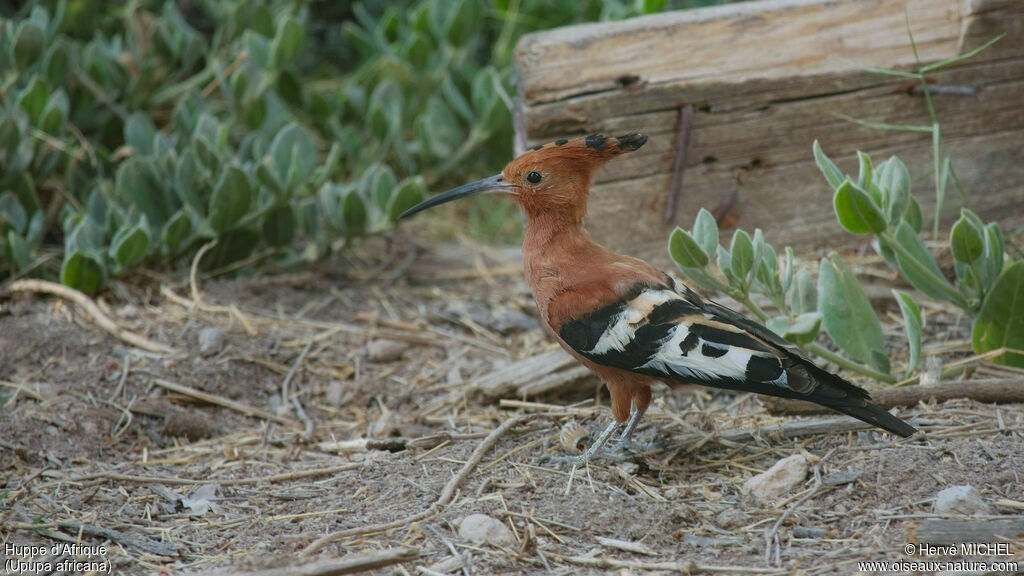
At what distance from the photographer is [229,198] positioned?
422cm

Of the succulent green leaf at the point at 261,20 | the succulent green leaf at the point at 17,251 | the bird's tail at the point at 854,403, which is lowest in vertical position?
the succulent green leaf at the point at 17,251

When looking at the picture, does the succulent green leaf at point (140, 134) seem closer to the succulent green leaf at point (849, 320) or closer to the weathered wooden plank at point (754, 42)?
the weathered wooden plank at point (754, 42)

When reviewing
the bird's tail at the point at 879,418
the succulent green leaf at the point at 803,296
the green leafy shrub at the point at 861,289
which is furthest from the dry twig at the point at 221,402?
the bird's tail at the point at 879,418

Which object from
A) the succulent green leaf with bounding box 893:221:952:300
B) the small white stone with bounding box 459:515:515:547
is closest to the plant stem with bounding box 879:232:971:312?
the succulent green leaf with bounding box 893:221:952:300

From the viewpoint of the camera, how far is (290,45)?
4961mm

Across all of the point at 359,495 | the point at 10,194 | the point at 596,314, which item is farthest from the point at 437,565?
the point at 10,194

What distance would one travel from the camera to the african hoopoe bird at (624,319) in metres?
2.77

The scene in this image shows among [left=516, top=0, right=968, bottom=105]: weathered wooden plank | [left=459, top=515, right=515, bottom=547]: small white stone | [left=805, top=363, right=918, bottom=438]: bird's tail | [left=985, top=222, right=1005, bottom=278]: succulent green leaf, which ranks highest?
[left=516, top=0, right=968, bottom=105]: weathered wooden plank

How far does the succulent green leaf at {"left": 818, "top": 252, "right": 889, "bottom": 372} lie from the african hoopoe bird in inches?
15.0

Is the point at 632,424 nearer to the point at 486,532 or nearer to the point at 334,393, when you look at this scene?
the point at 486,532

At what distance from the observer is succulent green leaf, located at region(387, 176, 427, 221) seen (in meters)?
4.39

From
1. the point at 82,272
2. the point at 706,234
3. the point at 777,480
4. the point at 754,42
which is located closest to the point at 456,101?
the point at 754,42

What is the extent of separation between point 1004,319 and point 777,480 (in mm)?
1079

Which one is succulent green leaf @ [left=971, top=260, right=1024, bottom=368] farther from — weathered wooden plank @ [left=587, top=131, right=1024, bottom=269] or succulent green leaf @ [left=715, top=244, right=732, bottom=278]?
weathered wooden plank @ [left=587, top=131, right=1024, bottom=269]
